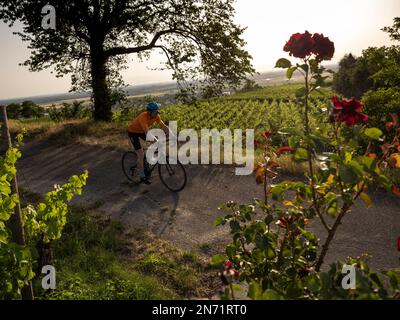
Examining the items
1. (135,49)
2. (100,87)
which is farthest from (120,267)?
(135,49)

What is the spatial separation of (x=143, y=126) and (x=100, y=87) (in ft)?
34.9

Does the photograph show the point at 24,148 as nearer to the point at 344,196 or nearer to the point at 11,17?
the point at 11,17

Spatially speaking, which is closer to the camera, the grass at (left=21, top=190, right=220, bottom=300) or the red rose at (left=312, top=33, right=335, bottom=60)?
the red rose at (left=312, top=33, right=335, bottom=60)

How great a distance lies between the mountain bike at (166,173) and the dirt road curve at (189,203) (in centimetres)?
19

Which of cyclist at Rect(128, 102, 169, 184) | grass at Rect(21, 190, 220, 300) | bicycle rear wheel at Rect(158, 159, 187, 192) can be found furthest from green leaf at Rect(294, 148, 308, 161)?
bicycle rear wheel at Rect(158, 159, 187, 192)

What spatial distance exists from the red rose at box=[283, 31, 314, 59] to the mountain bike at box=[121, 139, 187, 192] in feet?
19.3

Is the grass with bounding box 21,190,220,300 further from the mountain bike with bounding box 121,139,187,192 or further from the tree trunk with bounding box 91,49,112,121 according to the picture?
the tree trunk with bounding box 91,49,112,121

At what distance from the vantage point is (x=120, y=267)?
508 cm

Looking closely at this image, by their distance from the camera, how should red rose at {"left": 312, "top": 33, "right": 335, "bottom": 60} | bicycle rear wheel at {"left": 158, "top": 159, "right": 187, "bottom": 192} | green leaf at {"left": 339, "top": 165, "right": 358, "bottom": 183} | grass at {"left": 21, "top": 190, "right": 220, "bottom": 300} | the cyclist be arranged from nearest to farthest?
green leaf at {"left": 339, "top": 165, "right": 358, "bottom": 183}
red rose at {"left": 312, "top": 33, "right": 335, "bottom": 60}
grass at {"left": 21, "top": 190, "right": 220, "bottom": 300}
the cyclist
bicycle rear wheel at {"left": 158, "top": 159, "right": 187, "bottom": 192}

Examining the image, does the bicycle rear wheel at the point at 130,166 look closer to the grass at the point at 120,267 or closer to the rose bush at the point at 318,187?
the grass at the point at 120,267

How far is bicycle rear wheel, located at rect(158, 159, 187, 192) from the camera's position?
848cm

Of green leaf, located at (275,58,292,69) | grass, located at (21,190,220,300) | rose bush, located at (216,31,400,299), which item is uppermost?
green leaf, located at (275,58,292,69)

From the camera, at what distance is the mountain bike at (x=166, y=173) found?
8500 mm

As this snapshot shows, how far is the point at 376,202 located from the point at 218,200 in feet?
10.6
